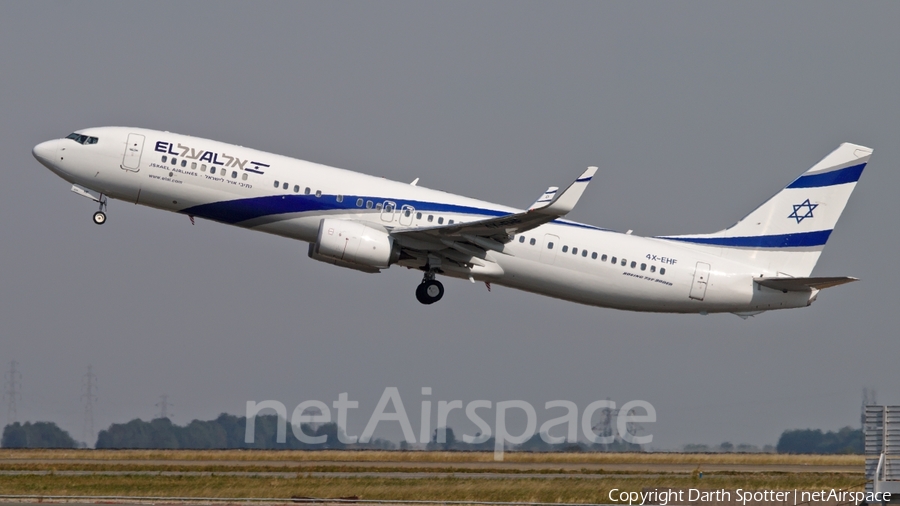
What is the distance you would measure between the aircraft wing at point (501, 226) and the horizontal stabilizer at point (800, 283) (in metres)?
10.6

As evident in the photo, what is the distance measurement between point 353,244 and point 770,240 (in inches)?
704

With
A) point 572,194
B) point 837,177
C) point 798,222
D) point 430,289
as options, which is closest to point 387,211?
point 430,289

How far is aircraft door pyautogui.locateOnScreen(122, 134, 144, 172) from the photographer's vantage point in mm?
43219

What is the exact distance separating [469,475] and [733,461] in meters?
17.4

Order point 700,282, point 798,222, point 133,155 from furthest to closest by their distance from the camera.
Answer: point 798,222 → point 700,282 → point 133,155

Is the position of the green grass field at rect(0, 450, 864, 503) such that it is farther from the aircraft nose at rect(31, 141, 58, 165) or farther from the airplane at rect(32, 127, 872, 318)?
the aircraft nose at rect(31, 141, 58, 165)

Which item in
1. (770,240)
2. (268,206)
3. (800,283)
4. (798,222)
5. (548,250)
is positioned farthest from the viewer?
(798,222)

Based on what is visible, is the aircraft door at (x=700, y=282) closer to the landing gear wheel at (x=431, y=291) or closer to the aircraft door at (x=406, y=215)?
the landing gear wheel at (x=431, y=291)

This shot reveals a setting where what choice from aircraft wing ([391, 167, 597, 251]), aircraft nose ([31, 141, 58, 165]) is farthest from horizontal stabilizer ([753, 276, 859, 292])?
aircraft nose ([31, 141, 58, 165])

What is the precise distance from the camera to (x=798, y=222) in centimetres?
4931

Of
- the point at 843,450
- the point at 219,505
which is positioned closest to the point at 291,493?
the point at 219,505

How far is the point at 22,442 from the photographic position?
7412 cm

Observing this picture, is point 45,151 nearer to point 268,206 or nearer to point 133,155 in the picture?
point 133,155

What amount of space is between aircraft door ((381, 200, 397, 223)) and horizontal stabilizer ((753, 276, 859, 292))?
48.8ft
